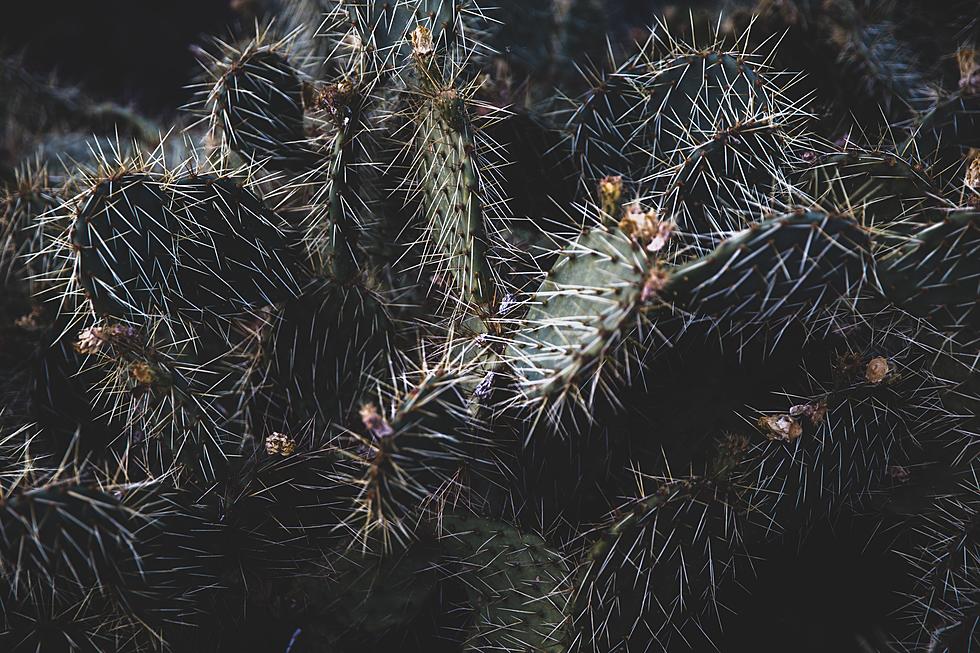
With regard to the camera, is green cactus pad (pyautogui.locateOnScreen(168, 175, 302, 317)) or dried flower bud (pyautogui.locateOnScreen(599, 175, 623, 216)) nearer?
dried flower bud (pyautogui.locateOnScreen(599, 175, 623, 216))

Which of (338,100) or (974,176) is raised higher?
(974,176)

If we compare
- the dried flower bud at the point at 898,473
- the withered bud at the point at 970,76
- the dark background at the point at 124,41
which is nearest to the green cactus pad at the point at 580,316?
the dried flower bud at the point at 898,473

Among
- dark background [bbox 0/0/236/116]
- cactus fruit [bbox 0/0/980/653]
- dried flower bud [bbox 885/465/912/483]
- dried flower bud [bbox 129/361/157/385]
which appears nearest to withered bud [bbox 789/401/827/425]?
cactus fruit [bbox 0/0/980/653]

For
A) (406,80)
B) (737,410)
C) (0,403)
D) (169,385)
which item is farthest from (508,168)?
(0,403)

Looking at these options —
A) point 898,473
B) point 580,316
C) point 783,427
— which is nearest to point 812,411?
point 783,427

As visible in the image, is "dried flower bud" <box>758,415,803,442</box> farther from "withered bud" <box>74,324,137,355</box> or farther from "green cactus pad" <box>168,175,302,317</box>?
"withered bud" <box>74,324,137,355</box>

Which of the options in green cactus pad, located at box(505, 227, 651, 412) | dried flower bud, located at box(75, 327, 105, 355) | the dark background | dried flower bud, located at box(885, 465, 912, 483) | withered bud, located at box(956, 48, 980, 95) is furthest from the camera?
the dark background

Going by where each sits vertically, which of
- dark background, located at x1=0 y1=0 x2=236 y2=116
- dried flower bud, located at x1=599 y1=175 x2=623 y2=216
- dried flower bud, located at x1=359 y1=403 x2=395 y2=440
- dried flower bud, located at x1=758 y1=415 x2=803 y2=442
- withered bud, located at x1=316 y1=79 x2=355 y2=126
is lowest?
dark background, located at x1=0 y1=0 x2=236 y2=116

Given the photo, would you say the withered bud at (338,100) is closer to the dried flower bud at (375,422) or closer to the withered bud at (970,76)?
the dried flower bud at (375,422)

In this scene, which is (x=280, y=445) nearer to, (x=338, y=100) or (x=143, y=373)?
(x=143, y=373)
